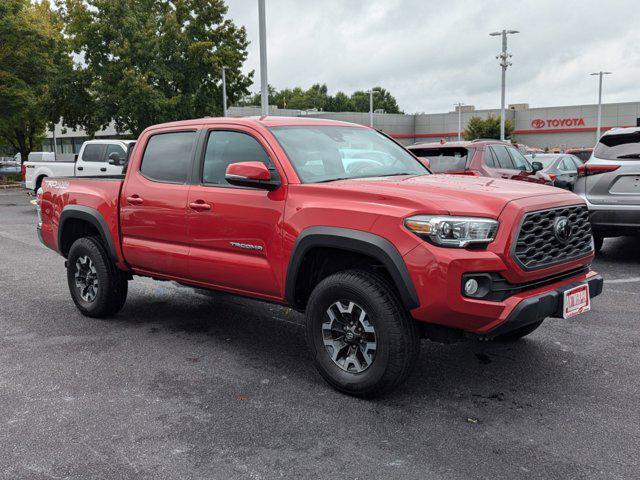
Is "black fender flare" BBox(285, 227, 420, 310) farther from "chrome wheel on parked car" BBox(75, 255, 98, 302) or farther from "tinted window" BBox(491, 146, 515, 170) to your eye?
"tinted window" BBox(491, 146, 515, 170)

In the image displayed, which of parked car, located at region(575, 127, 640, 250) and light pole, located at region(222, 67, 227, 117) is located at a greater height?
light pole, located at region(222, 67, 227, 117)

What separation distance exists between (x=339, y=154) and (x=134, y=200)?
6.20ft

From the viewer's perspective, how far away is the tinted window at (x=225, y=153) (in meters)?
4.71

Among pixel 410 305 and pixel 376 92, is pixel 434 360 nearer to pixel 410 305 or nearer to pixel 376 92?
pixel 410 305

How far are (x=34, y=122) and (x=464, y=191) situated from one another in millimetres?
37350

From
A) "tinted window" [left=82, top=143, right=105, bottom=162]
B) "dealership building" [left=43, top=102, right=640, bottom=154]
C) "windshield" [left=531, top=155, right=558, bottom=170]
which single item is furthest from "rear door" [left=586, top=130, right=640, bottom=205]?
"dealership building" [left=43, top=102, right=640, bottom=154]

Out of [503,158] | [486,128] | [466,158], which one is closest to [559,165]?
[503,158]

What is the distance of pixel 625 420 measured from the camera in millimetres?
3613

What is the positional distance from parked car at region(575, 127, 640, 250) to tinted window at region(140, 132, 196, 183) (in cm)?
541

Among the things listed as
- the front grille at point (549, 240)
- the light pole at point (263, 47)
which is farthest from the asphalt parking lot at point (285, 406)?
the light pole at point (263, 47)


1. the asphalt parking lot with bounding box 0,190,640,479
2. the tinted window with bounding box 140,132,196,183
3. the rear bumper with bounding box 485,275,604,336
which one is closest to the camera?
the asphalt parking lot with bounding box 0,190,640,479

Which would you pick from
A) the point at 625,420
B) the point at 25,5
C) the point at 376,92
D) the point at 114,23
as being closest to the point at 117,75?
the point at 114,23

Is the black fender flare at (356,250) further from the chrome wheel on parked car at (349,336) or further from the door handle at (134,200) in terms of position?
the door handle at (134,200)

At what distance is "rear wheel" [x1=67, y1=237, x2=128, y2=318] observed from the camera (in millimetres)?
5820
